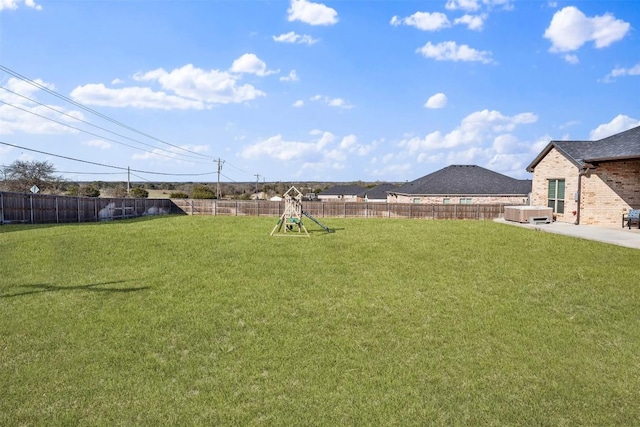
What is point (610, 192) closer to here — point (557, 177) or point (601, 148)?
point (601, 148)

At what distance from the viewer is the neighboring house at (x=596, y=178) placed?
56.6ft

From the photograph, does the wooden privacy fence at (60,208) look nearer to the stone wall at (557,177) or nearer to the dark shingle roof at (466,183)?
the dark shingle roof at (466,183)

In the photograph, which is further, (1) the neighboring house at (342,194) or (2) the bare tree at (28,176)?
(1) the neighboring house at (342,194)

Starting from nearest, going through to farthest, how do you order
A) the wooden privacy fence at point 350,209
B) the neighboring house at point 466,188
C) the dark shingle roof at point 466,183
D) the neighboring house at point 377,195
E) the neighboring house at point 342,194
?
the wooden privacy fence at point 350,209
the neighboring house at point 466,188
the dark shingle roof at point 466,183
the neighboring house at point 377,195
the neighboring house at point 342,194

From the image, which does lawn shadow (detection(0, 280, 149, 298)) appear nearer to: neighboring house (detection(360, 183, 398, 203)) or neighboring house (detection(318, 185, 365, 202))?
neighboring house (detection(360, 183, 398, 203))

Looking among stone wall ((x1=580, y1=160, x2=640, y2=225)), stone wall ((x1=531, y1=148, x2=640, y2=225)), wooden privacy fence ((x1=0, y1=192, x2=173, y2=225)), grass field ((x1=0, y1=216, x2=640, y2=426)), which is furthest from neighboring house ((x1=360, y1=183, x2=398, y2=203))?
grass field ((x1=0, y1=216, x2=640, y2=426))

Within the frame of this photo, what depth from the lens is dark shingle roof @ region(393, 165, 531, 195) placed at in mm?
36281

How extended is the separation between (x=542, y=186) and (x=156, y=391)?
75.7 feet

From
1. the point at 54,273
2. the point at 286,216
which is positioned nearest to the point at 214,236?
the point at 286,216

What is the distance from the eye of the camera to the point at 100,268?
10562 mm

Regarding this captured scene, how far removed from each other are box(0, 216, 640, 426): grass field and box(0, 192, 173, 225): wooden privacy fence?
12.6 m

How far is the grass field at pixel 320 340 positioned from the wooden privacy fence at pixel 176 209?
43.3 ft

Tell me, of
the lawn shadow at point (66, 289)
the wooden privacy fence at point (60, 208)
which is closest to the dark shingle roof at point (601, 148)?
the lawn shadow at point (66, 289)

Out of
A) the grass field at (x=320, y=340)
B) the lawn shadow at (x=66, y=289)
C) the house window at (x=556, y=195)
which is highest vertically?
the house window at (x=556, y=195)
